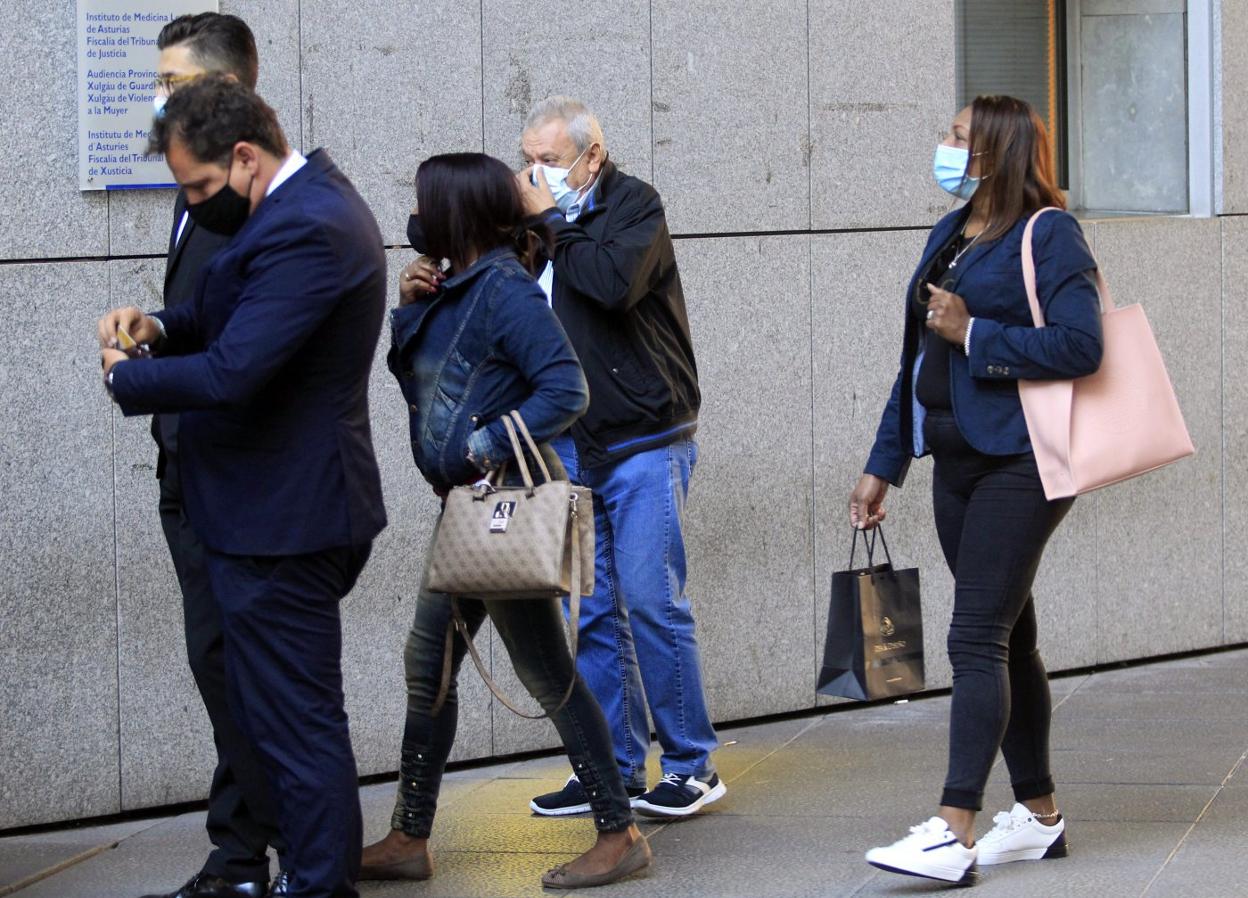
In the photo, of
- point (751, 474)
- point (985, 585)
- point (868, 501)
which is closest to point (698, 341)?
point (751, 474)

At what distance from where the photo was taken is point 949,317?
4.55 meters

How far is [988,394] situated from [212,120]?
191cm

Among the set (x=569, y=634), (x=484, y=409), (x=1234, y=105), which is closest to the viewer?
(x=484, y=409)

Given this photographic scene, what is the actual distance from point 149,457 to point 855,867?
2306 millimetres

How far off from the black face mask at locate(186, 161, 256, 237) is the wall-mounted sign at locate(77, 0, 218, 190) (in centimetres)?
149

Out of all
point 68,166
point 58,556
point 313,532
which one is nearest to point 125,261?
point 68,166

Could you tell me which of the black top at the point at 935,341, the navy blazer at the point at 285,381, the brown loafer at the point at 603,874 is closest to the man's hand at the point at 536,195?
the navy blazer at the point at 285,381

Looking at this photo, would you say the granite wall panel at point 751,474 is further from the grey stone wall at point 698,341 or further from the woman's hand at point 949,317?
the woman's hand at point 949,317

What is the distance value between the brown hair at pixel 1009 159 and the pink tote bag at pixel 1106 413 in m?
0.06

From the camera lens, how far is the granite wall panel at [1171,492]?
747 cm

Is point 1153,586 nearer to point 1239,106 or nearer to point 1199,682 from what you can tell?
point 1199,682

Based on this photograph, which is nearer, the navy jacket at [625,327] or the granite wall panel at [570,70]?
the navy jacket at [625,327]

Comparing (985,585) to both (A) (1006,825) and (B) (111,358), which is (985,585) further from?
(B) (111,358)

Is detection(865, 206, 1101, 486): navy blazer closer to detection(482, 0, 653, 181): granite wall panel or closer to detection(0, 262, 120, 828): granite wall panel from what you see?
detection(482, 0, 653, 181): granite wall panel
